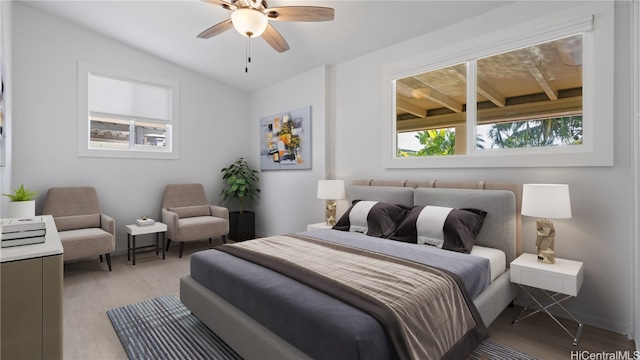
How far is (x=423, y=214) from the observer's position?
281 centimetres

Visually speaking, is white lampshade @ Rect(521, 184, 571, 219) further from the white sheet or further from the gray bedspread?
the gray bedspread

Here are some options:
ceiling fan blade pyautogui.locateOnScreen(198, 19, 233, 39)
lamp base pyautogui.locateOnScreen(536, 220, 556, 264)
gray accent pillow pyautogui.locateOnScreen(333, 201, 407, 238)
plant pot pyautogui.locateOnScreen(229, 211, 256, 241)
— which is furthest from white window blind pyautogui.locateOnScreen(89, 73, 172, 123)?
lamp base pyautogui.locateOnScreen(536, 220, 556, 264)

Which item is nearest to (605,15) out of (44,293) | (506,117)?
(506,117)

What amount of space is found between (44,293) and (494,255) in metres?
2.85

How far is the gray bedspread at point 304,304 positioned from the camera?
132 cm

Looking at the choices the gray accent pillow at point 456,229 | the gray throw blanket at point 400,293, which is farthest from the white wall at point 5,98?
the gray accent pillow at point 456,229

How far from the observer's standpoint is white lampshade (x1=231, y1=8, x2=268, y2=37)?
2.34 metres

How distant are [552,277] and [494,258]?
37 centimetres

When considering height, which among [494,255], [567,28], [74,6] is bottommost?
[494,255]

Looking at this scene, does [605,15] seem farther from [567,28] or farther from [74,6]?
[74,6]

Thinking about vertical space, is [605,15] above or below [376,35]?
below

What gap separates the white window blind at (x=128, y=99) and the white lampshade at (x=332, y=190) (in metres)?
2.88

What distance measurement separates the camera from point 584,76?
2.47m

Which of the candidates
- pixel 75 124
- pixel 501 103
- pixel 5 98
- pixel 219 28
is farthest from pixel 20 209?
pixel 501 103
